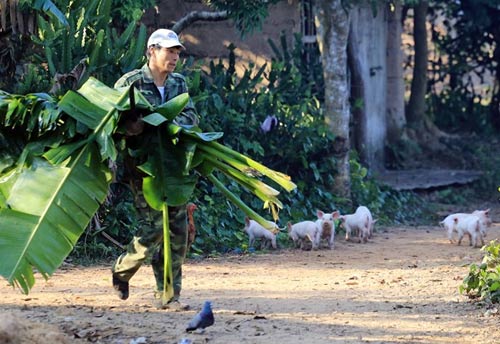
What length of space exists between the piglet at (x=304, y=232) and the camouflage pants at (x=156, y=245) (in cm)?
438

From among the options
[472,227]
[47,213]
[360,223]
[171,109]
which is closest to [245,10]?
[360,223]

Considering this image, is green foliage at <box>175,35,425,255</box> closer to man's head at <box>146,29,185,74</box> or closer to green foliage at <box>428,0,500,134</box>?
man's head at <box>146,29,185,74</box>

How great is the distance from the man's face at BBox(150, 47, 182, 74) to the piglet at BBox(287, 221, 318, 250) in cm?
471

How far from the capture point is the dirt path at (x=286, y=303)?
6.70 m

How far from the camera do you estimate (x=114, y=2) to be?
1271 cm

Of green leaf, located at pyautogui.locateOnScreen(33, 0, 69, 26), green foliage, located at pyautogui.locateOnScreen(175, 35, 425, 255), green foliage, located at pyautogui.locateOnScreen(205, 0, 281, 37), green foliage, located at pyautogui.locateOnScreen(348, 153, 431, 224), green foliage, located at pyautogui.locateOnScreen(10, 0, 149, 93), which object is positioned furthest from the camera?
green foliage, located at pyautogui.locateOnScreen(348, 153, 431, 224)

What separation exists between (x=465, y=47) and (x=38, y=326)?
54.3 ft

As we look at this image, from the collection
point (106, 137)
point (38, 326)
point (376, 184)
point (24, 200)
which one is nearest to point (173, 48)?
point (106, 137)

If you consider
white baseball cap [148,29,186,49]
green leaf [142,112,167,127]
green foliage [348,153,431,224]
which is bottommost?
green foliage [348,153,431,224]

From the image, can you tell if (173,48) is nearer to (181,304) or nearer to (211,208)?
(181,304)

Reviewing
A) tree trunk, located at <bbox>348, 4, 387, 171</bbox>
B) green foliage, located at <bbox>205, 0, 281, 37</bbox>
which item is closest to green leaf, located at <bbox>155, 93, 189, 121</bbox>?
green foliage, located at <bbox>205, 0, 281, 37</bbox>

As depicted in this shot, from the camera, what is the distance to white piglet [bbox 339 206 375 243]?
12.4 m

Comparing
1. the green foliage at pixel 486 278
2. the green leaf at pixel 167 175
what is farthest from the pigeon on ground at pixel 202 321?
the green foliage at pixel 486 278

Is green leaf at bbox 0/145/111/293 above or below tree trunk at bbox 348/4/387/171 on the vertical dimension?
below
